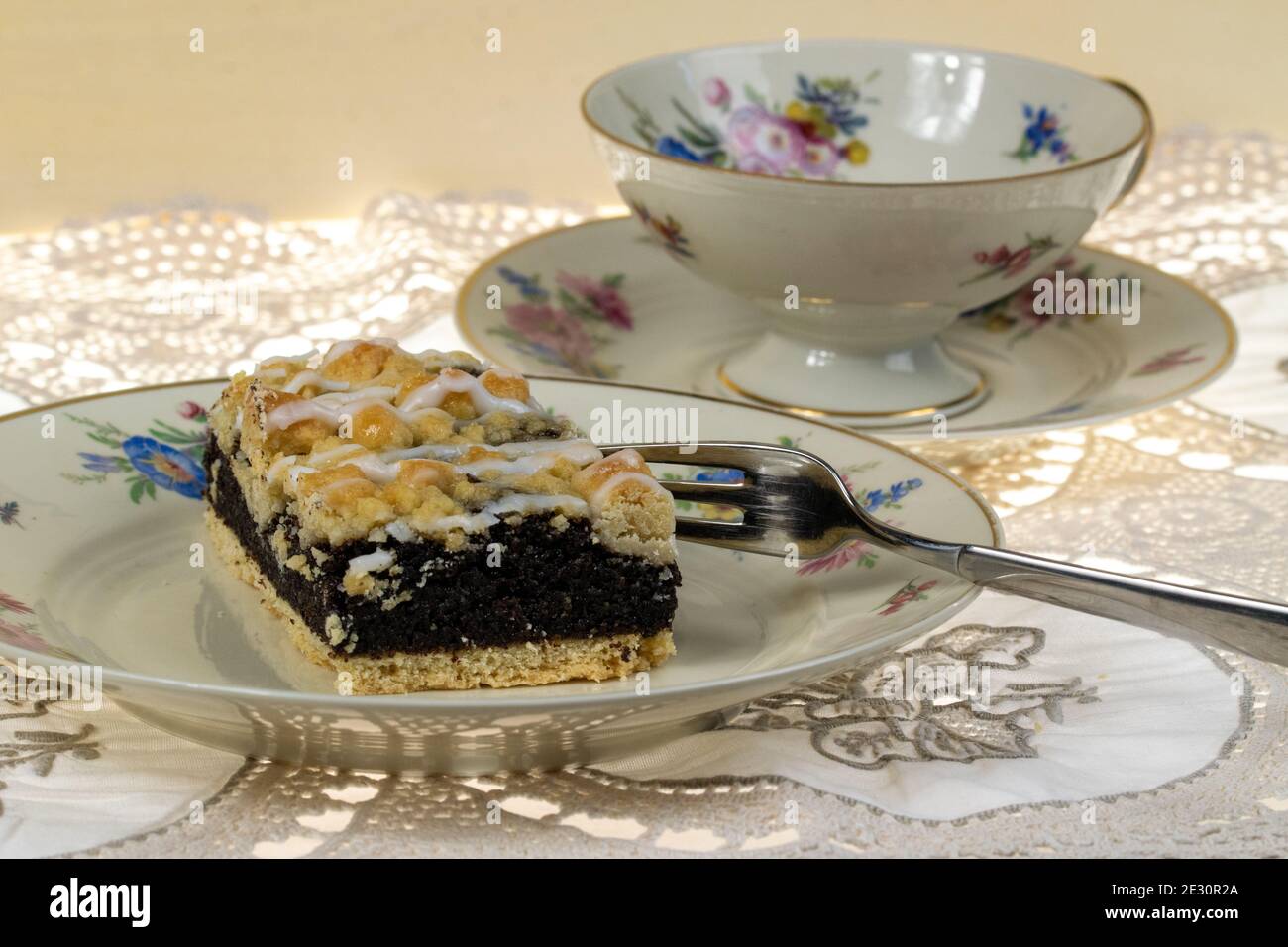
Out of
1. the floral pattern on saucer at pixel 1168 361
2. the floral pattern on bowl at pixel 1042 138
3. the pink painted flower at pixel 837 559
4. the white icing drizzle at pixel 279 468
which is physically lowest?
the pink painted flower at pixel 837 559

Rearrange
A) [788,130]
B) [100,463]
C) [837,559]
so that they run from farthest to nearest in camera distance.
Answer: [788,130] < [100,463] < [837,559]

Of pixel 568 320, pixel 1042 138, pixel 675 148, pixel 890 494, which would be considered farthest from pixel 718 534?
pixel 1042 138

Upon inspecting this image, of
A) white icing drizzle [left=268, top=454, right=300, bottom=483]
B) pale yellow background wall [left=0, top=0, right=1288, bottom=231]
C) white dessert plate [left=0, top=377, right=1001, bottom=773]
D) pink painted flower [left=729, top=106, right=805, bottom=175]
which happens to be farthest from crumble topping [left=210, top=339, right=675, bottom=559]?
pale yellow background wall [left=0, top=0, right=1288, bottom=231]

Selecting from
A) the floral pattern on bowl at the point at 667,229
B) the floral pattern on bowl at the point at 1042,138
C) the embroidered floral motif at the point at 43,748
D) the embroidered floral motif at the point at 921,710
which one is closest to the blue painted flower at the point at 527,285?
the floral pattern on bowl at the point at 667,229

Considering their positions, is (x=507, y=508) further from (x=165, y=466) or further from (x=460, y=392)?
(x=165, y=466)

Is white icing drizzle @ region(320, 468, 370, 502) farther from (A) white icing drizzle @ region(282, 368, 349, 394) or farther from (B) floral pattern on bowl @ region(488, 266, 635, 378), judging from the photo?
(B) floral pattern on bowl @ region(488, 266, 635, 378)

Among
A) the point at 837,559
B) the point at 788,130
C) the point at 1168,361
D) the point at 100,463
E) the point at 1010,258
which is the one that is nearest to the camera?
the point at 837,559

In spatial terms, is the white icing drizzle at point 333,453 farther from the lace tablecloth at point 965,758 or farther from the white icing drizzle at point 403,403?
the lace tablecloth at point 965,758
